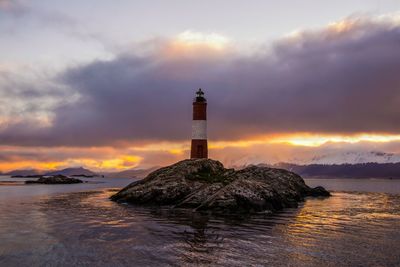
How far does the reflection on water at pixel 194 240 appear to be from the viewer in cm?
1496

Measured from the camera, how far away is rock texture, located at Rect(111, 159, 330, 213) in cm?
3116

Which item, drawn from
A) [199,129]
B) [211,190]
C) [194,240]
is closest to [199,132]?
[199,129]

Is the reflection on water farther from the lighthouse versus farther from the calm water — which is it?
the lighthouse

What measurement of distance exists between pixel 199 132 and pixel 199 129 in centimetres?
39

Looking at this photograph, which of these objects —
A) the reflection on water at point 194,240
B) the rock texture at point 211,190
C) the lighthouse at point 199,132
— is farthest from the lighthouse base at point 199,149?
the reflection on water at point 194,240

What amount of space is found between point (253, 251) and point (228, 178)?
2334 cm

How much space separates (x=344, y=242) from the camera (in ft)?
61.6

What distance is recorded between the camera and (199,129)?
50469 millimetres

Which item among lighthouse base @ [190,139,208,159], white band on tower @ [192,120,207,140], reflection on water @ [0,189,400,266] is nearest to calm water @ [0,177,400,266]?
reflection on water @ [0,189,400,266]

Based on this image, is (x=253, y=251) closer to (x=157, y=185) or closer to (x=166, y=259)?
(x=166, y=259)

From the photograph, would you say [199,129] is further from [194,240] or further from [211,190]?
[194,240]

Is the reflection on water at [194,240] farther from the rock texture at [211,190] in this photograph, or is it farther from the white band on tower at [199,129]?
the white band on tower at [199,129]

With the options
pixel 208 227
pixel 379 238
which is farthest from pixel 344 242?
pixel 208 227

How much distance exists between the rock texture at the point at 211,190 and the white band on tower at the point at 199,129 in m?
6.94
